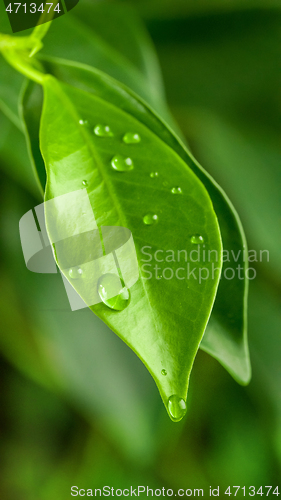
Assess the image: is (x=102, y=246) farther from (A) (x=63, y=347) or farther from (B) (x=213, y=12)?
(B) (x=213, y=12)

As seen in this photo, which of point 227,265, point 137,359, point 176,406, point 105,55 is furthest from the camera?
point 137,359

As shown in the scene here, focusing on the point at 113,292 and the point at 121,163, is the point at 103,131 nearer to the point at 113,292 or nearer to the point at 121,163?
the point at 121,163

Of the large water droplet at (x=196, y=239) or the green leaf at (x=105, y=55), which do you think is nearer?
the large water droplet at (x=196, y=239)

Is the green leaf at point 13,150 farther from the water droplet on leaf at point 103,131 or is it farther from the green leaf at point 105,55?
the water droplet on leaf at point 103,131

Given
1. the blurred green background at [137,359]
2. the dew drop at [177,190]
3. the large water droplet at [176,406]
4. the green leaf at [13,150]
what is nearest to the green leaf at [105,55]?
the blurred green background at [137,359]

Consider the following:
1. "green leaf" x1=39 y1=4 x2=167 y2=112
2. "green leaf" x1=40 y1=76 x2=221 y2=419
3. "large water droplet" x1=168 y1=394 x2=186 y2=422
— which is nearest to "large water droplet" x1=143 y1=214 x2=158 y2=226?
"green leaf" x1=40 y1=76 x2=221 y2=419

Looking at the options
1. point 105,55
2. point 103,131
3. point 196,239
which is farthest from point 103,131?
point 105,55

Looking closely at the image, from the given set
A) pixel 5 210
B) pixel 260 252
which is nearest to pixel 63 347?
pixel 5 210
